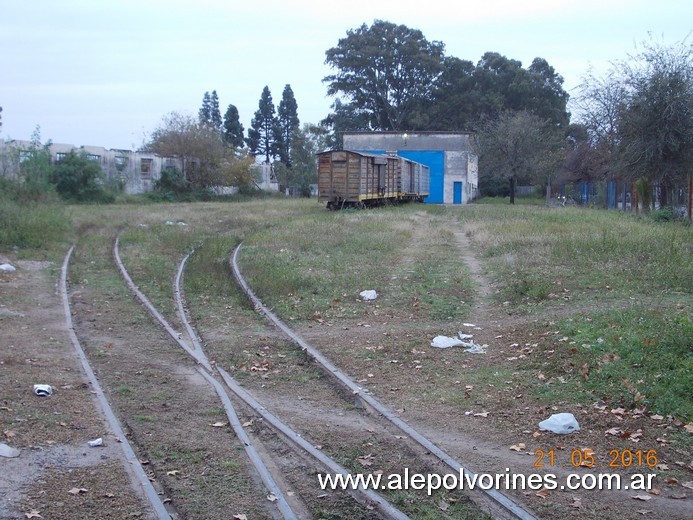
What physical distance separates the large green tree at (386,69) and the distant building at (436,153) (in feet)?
42.7

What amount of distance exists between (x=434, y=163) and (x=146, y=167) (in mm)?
22991

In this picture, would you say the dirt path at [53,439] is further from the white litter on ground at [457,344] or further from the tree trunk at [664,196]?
the tree trunk at [664,196]

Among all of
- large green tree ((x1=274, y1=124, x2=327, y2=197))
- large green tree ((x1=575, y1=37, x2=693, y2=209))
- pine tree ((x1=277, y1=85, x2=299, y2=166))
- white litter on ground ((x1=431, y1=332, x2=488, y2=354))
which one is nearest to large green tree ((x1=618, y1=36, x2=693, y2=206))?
large green tree ((x1=575, y1=37, x2=693, y2=209))

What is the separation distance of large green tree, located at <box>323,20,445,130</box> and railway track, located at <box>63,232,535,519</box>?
6325cm

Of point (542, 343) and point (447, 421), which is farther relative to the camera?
point (542, 343)

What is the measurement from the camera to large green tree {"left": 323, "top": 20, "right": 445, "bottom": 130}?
69000mm

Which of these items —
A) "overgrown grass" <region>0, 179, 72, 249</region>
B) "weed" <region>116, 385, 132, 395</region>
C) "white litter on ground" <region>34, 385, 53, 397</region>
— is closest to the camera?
"white litter on ground" <region>34, 385, 53, 397</region>

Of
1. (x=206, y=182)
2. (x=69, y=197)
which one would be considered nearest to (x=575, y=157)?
(x=206, y=182)

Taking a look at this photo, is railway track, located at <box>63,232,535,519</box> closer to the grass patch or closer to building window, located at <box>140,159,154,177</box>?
the grass patch

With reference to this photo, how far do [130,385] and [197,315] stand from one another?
→ 395cm

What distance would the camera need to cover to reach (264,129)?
9200 cm

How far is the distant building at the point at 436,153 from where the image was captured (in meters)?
57.7

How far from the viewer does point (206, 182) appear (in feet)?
187

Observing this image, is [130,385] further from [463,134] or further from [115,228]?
[463,134]
